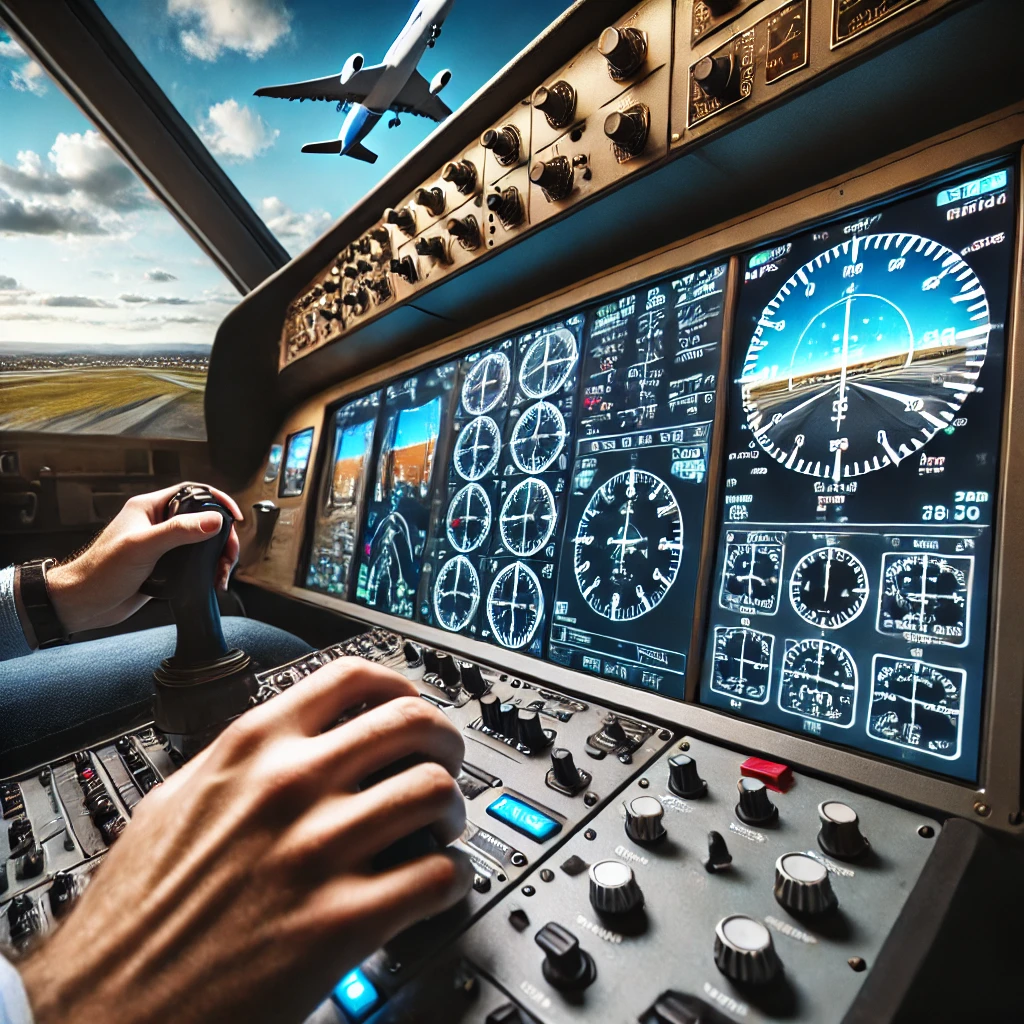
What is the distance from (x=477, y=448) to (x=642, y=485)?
0.58m

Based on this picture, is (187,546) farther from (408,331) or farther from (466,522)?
(408,331)

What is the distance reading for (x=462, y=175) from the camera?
4.77ft

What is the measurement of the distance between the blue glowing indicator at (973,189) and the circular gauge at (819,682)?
679 millimetres

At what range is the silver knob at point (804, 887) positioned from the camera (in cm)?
54

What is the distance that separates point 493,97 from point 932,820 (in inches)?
62.2

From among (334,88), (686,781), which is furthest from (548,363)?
(334,88)

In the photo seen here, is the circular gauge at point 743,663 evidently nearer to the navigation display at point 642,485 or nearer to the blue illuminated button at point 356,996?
the navigation display at point 642,485

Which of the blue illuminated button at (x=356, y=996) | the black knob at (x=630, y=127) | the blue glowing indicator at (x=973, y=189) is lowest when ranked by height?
the blue illuminated button at (x=356, y=996)

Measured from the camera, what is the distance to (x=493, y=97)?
136 centimetres

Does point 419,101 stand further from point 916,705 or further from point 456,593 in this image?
point 916,705

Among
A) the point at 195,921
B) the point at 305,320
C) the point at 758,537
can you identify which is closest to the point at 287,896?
the point at 195,921

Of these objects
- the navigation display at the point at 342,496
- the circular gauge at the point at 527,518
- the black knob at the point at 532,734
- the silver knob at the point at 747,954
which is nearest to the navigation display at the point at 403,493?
the navigation display at the point at 342,496

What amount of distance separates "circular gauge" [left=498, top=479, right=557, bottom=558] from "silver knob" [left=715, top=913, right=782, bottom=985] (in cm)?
88

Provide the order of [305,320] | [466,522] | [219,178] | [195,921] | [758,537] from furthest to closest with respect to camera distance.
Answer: [219,178], [305,320], [466,522], [758,537], [195,921]
